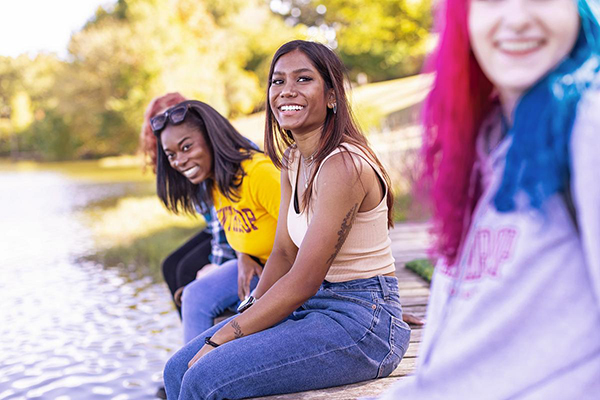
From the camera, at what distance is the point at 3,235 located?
34.9 ft

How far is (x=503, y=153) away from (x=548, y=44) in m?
0.19

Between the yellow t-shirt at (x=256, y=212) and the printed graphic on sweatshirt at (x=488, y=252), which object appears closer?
the printed graphic on sweatshirt at (x=488, y=252)

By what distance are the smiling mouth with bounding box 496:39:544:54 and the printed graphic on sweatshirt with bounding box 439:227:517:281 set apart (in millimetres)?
289

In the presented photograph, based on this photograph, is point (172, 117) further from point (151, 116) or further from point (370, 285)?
point (370, 285)

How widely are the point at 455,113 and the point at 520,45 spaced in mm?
167

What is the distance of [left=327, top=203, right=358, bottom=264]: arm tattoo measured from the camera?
6.25 ft

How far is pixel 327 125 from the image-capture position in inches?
89.0

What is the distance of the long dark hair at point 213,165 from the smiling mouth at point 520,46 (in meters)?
1.96

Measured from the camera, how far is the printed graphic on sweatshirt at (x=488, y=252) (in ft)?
3.35

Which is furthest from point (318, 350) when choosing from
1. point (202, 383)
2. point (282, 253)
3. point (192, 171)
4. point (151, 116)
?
point (151, 116)

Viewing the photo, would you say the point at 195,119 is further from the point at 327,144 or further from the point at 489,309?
the point at 489,309

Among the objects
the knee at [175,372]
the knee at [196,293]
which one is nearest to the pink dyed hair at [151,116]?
the knee at [196,293]

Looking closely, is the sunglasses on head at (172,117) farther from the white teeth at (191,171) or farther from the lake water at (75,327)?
the lake water at (75,327)

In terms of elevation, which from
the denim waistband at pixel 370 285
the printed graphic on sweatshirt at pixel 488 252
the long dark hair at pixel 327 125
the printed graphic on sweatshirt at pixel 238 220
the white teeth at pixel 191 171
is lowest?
the denim waistband at pixel 370 285
